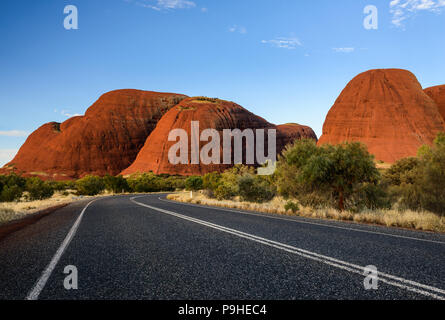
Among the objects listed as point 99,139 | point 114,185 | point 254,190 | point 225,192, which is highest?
point 99,139

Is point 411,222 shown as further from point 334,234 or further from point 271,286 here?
point 271,286

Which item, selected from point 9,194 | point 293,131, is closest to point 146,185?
point 9,194

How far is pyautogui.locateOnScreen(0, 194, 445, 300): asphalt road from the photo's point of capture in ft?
11.6

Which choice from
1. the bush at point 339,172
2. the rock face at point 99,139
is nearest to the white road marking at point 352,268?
the bush at point 339,172

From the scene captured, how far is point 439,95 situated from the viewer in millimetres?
75938

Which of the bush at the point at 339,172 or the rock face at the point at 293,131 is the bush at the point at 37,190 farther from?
the rock face at the point at 293,131

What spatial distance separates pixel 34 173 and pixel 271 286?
107364 mm

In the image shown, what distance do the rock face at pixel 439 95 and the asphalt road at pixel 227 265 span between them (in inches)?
3340

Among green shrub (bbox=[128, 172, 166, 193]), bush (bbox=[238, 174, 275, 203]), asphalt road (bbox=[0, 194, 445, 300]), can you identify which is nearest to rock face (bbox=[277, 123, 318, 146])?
green shrub (bbox=[128, 172, 166, 193])

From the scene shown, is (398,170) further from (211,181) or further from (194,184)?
(194,184)

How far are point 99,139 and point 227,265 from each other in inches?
4022

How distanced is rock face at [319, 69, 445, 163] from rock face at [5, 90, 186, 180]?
63197 mm

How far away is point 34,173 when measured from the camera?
9194 centimetres

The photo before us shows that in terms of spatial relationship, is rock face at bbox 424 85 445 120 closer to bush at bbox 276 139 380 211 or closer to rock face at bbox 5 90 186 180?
bush at bbox 276 139 380 211
